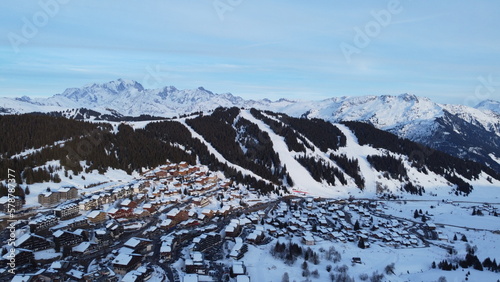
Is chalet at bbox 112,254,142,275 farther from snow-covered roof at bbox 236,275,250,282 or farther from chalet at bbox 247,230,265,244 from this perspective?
chalet at bbox 247,230,265,244

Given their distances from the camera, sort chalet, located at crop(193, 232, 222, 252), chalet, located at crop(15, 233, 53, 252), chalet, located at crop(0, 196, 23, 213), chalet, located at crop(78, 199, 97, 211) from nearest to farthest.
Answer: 1. chalet, located at crop(15, 233, 53, 252)
2. chalet, located at crop(193, 232, 222, 252)
3. chalet, located at crop(0, 196, 23, 213)
4. chalet, located at crop(78, 199, 97, 211)

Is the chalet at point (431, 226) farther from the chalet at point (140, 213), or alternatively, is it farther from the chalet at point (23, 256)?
the chalet at point (23, 256)

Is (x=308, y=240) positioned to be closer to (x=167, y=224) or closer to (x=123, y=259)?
(x=167, y=224)

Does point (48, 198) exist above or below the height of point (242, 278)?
above

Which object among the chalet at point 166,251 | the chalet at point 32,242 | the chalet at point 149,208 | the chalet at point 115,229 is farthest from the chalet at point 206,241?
the chalet at point 32,242

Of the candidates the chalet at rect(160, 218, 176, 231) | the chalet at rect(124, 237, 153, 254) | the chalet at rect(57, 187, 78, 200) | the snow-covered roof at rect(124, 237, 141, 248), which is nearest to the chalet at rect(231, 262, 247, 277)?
the chalet at rect(124, 237, 153, 254)

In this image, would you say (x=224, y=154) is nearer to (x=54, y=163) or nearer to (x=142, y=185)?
(x=142, y=185)

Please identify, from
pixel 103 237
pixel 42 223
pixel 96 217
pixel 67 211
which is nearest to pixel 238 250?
pixel 103 237
